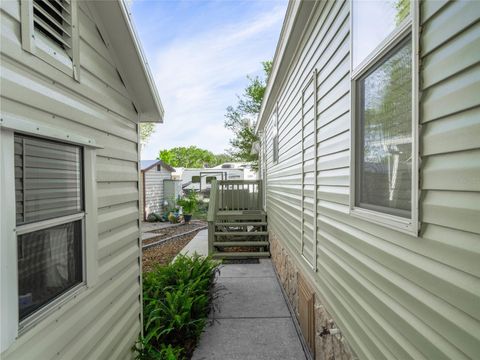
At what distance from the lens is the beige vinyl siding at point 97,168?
4.42 ft

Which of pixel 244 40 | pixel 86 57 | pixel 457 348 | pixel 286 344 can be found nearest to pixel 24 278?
pixel 86 57

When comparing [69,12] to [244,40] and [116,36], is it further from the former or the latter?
[244,40]

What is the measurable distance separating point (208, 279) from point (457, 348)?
3597 mm

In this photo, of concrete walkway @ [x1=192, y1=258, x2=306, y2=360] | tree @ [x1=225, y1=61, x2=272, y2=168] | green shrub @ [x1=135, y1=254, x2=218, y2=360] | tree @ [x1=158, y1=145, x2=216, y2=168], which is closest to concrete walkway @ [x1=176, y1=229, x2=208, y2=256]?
concrete walkway @ [x1=192, y1=258, x2=306, y2=360]

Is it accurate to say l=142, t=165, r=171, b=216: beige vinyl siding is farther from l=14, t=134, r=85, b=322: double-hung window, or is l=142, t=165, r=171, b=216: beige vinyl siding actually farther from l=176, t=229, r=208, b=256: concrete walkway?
l=14, t=134, r=85, b=322: double-hung window

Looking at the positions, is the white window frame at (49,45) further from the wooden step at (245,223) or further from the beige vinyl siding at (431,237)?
the wooden step at (245,223)

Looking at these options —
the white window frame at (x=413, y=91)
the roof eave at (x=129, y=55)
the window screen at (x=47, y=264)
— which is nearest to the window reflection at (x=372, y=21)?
the white window frame at (x=413, y=91)

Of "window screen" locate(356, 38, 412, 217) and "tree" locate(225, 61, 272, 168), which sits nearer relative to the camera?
"window screen" locate(356, 38, 412, 217)

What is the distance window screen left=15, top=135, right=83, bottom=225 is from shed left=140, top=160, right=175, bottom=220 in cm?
1214

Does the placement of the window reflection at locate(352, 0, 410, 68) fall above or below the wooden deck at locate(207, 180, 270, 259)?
above

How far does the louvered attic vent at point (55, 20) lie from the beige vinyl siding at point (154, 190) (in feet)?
41.1

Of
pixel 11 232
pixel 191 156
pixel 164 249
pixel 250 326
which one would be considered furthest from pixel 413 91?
pixel 191 156

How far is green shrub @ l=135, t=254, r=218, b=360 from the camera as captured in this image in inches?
110

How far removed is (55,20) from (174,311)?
9.63 feet
